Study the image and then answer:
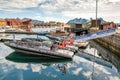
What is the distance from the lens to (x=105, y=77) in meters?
21.1

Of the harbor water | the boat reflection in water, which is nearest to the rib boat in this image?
the boat reflection in water

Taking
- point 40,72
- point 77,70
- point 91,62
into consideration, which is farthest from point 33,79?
point 91,62

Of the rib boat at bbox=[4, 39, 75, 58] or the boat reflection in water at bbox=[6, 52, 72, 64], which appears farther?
the rib boat at bbox=[4, 39, 75, 58]

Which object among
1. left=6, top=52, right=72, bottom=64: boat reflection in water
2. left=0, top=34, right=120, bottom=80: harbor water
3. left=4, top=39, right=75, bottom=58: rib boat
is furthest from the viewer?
left=4, top=39, right=75, bottom=58: rib boat

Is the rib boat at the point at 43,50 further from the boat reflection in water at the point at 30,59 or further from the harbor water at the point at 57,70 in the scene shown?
the harbor water at the point at 57,70

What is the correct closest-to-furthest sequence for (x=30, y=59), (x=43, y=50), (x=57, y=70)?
(x=57, y=70) → (x=30, y=59) → (x=43, y=50)

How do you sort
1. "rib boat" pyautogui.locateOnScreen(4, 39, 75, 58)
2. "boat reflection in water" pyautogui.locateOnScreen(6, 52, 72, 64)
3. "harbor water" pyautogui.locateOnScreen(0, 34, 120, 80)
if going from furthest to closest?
1. "rib boat" pyautogui.locateOnScreen(4, 39, 75, 58)
2. "boat reflection in water" pyautogui.locateOnScreen(6, 52, 72, 64)
3. "harbor water" pyautogui.locateOnScreen(0, 34, 120, 80)

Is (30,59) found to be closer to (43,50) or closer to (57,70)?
(43,50)

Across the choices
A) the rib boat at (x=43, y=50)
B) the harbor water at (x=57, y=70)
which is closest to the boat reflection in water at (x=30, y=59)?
the harbor water at (x=57, y=70)

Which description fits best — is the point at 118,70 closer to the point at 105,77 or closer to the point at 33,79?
the point at 105,77

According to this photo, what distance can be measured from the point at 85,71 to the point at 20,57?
12780 millimetres

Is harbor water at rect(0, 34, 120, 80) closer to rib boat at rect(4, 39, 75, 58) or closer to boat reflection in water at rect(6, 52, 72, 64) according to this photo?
boat reflection in water at rect(6, 52, 72, 64)

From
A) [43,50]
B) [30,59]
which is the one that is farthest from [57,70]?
[43,50]

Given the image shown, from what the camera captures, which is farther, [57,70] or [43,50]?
[43,50]
